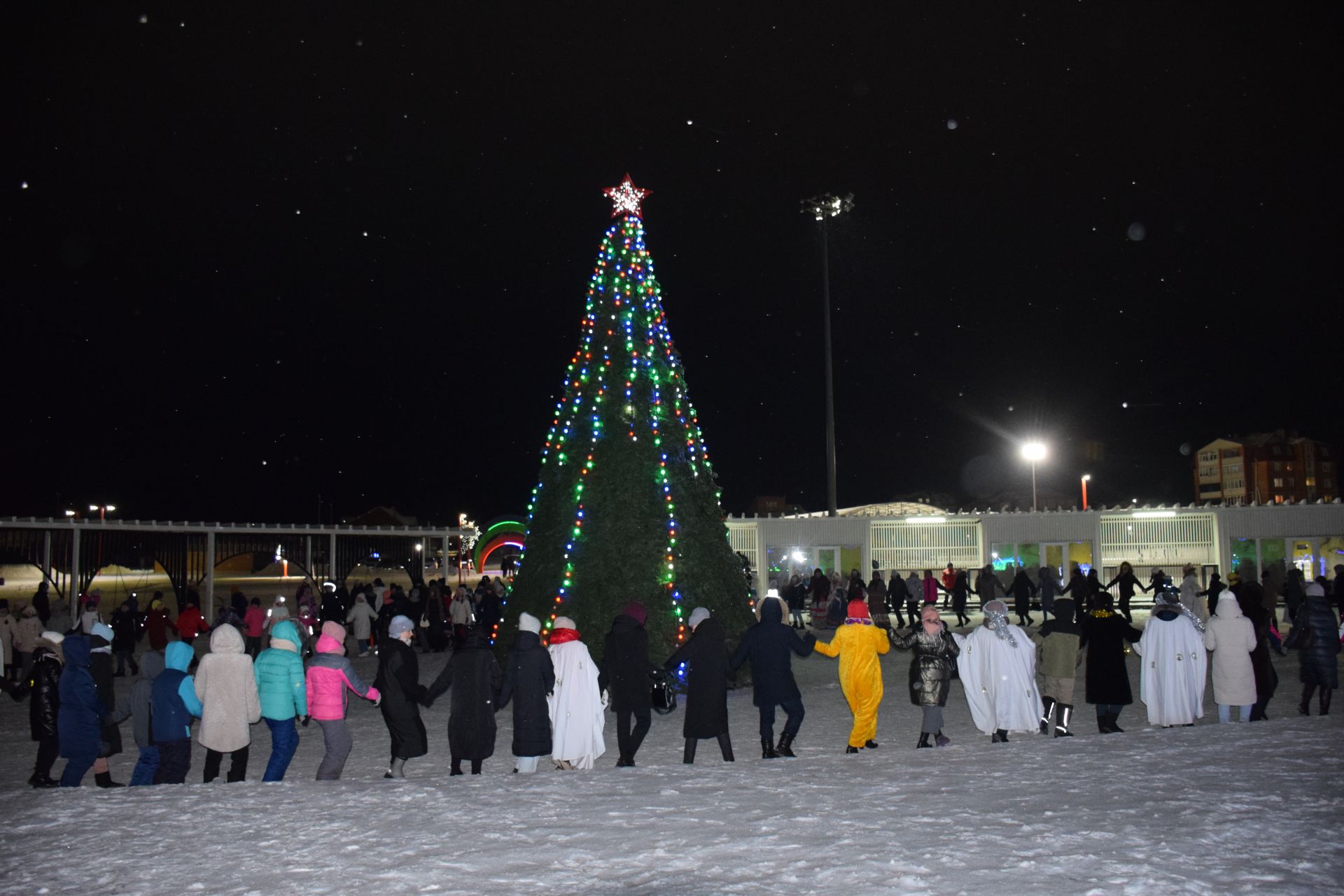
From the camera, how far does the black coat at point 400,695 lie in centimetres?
831

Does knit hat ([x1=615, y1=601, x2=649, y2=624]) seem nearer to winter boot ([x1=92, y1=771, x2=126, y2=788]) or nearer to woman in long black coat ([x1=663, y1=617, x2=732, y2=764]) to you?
woman in long black coat ([x1=663, y1=617, x2=732, y2=764])

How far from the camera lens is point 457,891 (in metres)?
5.07

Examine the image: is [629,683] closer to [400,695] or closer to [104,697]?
[400,695]

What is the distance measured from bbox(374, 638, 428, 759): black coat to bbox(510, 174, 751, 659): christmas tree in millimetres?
5608

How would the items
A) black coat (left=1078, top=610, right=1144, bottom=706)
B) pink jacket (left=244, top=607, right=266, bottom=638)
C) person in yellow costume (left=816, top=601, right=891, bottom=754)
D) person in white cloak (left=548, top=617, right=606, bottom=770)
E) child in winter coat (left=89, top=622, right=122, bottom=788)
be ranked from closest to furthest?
child in winter coat (left=89, top=622, right=122, bottom=788)
person in white cloak (left=548, top=617, right=606, bottom=770)
person in yellow costume (left=816, top=601, right=891, bottom=754)
black coat (left=1078, top=610, right=1144, bottom=706)
pink jacket (left=244, top=607, right=266, bottom=638)

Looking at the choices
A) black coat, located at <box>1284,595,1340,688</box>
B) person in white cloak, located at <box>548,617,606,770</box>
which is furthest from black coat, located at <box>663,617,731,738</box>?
black coat, located at <box>1284,595,1340,688</box>

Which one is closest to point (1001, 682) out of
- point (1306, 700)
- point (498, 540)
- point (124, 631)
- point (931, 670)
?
point (931, 670)

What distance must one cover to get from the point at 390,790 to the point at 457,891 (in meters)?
2.60

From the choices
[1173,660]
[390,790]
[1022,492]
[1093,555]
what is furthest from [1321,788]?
[1022,492]

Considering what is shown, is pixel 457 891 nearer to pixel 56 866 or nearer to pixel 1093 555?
pixel 56 866

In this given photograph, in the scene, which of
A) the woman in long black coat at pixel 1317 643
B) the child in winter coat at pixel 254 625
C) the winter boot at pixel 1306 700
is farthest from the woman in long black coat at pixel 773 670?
the child in winter coat at pixel 254 625

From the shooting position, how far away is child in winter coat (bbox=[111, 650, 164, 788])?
8.12 meters

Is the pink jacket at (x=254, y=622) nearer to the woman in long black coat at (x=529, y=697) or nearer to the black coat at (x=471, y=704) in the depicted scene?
the black coat at (x=471, y=704)

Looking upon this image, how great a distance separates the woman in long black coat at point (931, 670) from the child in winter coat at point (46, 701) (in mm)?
7180
